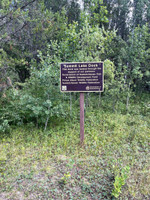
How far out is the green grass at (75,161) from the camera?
3212mm

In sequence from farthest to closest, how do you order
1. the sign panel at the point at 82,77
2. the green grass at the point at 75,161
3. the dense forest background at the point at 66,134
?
the sign panel at the point at 82,77, the dense forest background at the point at 66,134, the green grass at the point at 75,161

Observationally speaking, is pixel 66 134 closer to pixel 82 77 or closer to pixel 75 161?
pixel 75 161

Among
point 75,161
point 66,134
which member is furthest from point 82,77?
point 75,161

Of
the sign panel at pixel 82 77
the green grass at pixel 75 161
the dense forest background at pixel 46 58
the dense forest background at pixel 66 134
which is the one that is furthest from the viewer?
the dense forest background at pixel 46 58

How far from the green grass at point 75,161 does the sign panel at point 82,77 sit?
5.75ft

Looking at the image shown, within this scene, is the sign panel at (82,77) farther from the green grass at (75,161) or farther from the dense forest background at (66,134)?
the green grass at (75,161)

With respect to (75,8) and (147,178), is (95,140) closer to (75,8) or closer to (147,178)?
(147,178)

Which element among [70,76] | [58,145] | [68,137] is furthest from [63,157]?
[70,76]

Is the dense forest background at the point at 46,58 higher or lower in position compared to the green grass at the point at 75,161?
higher

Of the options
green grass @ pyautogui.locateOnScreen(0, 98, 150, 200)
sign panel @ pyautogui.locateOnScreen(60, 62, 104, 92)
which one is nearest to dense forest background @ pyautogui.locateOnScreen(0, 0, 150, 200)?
green grass @ pyautogui.locateOnScreen(0, 98, 150, 200)

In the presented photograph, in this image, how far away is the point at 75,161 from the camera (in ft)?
13.9

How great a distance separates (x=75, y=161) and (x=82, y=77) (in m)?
2.34

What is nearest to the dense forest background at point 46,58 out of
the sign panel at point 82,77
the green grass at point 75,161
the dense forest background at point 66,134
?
the dense forest background at point 66,134

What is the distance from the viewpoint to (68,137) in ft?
18.4
